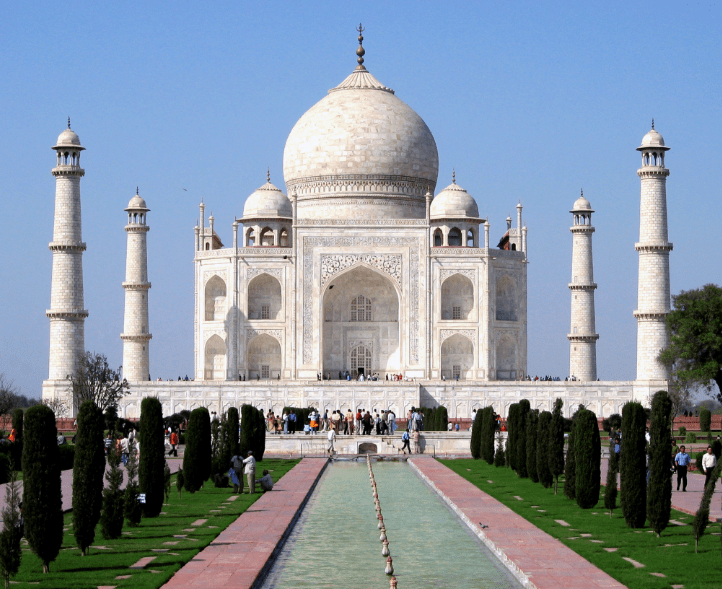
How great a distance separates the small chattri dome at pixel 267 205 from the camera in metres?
34.7

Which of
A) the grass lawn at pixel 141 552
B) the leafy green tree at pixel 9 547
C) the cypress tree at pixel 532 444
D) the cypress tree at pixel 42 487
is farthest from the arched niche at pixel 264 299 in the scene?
the leafy green tree at pixel 9 547

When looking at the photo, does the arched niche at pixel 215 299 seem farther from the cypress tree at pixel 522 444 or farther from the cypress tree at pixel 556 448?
the cypress tree at pixel 556 448

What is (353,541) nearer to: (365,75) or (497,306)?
(497,306)

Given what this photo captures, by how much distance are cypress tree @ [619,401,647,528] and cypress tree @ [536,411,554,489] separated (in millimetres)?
3759

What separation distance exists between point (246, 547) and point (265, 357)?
2285cm

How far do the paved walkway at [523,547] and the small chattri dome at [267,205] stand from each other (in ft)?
68.9

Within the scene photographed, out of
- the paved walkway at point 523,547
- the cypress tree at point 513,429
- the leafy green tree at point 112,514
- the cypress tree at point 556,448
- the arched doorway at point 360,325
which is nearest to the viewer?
the paved walkway at point 523,547

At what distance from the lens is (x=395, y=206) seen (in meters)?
34.5

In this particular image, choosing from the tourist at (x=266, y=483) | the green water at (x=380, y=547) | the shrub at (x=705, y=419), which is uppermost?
the shrub at (x=705, y=419)

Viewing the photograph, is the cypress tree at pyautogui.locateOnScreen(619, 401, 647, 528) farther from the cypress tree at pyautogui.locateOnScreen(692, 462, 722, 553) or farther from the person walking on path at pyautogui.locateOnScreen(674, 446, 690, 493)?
the person walking on path at pyautogui.locateOnScreen(674, 446, 690, 493)

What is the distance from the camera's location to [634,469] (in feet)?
35.7

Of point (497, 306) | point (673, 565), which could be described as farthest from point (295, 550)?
point (497, 306)

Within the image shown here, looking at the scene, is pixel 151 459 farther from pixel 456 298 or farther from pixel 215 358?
pixel 456 298

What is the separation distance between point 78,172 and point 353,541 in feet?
69.8
